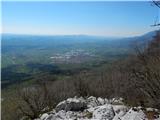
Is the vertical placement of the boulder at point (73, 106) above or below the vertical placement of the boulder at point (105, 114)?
below

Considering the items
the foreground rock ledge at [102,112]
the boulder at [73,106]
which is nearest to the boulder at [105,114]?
the foreground rock ledge at [102,112]

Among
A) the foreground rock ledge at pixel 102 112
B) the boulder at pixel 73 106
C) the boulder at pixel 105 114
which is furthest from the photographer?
the boulder at pixel 73 106

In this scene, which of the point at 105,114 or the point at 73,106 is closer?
the point at 105,114

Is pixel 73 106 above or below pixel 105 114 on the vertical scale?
below

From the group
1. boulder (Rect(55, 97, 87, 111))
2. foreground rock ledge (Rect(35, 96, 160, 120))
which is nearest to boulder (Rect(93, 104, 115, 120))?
foreground rock ledge (Rect(35, 96, 160, 120))

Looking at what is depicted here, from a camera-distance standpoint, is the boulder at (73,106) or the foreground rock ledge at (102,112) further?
the boulder at (73,106)

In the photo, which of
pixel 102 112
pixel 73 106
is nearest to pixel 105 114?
pixel 102 112

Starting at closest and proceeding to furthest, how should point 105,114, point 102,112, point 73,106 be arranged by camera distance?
point 105,114
point 102,112
point 73,106

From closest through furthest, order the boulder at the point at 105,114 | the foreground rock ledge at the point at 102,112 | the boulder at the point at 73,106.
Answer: the foreground rock ledge at the point at 102,112, the boulder at the point at 105,114, the boulder at the point at 73,106

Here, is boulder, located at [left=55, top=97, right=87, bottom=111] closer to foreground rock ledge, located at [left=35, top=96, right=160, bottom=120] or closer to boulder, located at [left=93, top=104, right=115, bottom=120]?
foreground rock ledge, located at [left=35, top=96, right=160, bottom=120]

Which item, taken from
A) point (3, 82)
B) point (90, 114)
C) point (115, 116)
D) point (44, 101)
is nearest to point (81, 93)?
point (44, 101)

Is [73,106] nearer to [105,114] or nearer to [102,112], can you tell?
[102,112]

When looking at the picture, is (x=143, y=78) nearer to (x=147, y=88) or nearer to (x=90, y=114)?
(x=147, y=88)

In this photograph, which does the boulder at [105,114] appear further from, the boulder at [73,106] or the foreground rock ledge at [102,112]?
the boulder at [73,106]
